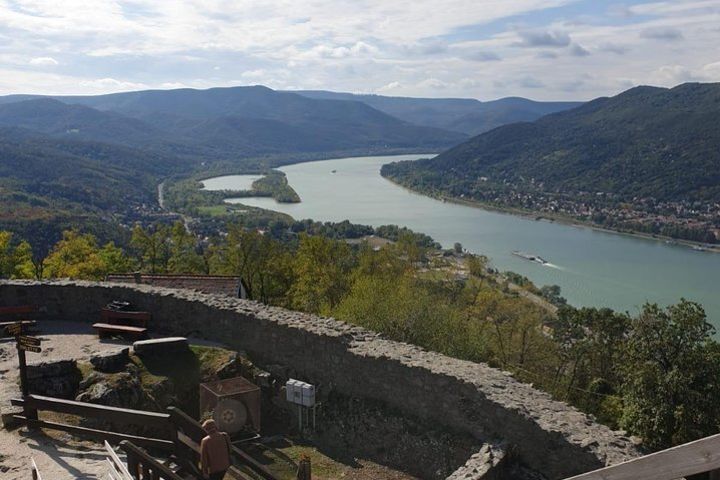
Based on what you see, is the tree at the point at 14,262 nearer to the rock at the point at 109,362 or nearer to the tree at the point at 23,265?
the tree at the point at 23,265

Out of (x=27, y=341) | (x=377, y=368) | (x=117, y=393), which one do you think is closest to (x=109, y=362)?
(x=117, y=393)

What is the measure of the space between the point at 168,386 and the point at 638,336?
1146cm

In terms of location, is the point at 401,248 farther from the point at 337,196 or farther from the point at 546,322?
the point at 337,196

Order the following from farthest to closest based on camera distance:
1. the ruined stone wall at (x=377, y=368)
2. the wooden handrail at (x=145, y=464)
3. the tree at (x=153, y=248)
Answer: the tree at (x=153, y=248), the ruined stone wall at (x=377, y=368), the wooden handrail at (x=145, y=464)

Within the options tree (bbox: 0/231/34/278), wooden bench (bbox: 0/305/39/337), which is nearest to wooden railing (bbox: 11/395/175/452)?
wooden bench (bbox: 0/305/39/337)

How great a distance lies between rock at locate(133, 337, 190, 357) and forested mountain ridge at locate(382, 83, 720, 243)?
90666 millimetres

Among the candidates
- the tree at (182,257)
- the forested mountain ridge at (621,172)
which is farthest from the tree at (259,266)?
the forested mountain ridge at (621,172)

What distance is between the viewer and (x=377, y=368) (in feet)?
37.0

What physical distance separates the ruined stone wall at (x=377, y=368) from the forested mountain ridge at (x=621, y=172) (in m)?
89.6

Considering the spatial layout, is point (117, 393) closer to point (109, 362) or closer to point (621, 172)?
point (109, 362)

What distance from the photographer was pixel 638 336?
15438 millimetres

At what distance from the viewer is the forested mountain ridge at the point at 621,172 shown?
367ft

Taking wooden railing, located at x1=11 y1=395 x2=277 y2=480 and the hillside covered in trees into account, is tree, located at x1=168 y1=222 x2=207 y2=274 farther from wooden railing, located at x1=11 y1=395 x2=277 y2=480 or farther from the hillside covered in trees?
wooden railing, located at x1=11 y1=395 x2=277 y2=480

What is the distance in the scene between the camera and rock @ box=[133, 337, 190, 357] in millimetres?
13031
